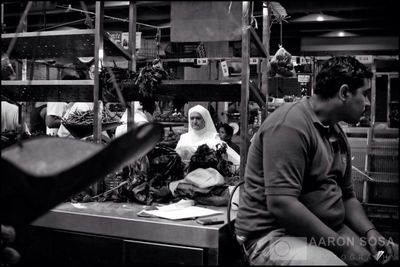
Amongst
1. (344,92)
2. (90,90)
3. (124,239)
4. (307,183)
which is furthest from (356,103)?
(90,90)

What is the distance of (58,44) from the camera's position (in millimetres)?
3191

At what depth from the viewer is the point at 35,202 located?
0.96m

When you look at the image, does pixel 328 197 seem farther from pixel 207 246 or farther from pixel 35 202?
pixel 35 202

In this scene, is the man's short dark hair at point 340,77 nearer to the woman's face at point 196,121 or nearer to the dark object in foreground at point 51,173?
the dark object in foreground at point 51,173

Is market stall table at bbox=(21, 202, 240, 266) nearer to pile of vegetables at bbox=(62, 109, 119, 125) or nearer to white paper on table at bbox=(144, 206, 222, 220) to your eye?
white paper on table at bbox=(144, 206, 222, 220)

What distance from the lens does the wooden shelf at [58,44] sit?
293 centimetres

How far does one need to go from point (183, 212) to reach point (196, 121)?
2.78 metres

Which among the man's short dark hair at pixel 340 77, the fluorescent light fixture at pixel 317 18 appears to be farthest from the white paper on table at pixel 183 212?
the fluorescent light fixture at pixel 317 18

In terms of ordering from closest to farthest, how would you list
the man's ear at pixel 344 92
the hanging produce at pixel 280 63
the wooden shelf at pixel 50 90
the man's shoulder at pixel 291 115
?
the man's shoulder at pixel 291 115
the man's ear at pixel 344 92
the wooden shelf at pixel 50 90
the hanging produce at pixel 280 63

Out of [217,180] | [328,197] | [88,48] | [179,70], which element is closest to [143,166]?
[217,180]

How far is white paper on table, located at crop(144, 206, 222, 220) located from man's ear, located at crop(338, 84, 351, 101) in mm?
968

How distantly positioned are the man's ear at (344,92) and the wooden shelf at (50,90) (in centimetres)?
170

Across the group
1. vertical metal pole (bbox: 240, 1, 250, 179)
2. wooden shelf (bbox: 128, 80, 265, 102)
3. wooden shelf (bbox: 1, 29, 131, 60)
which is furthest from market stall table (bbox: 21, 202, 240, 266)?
wooden shelf (bbox: 1, 29, 131, 60)

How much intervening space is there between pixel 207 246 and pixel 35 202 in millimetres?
1363
